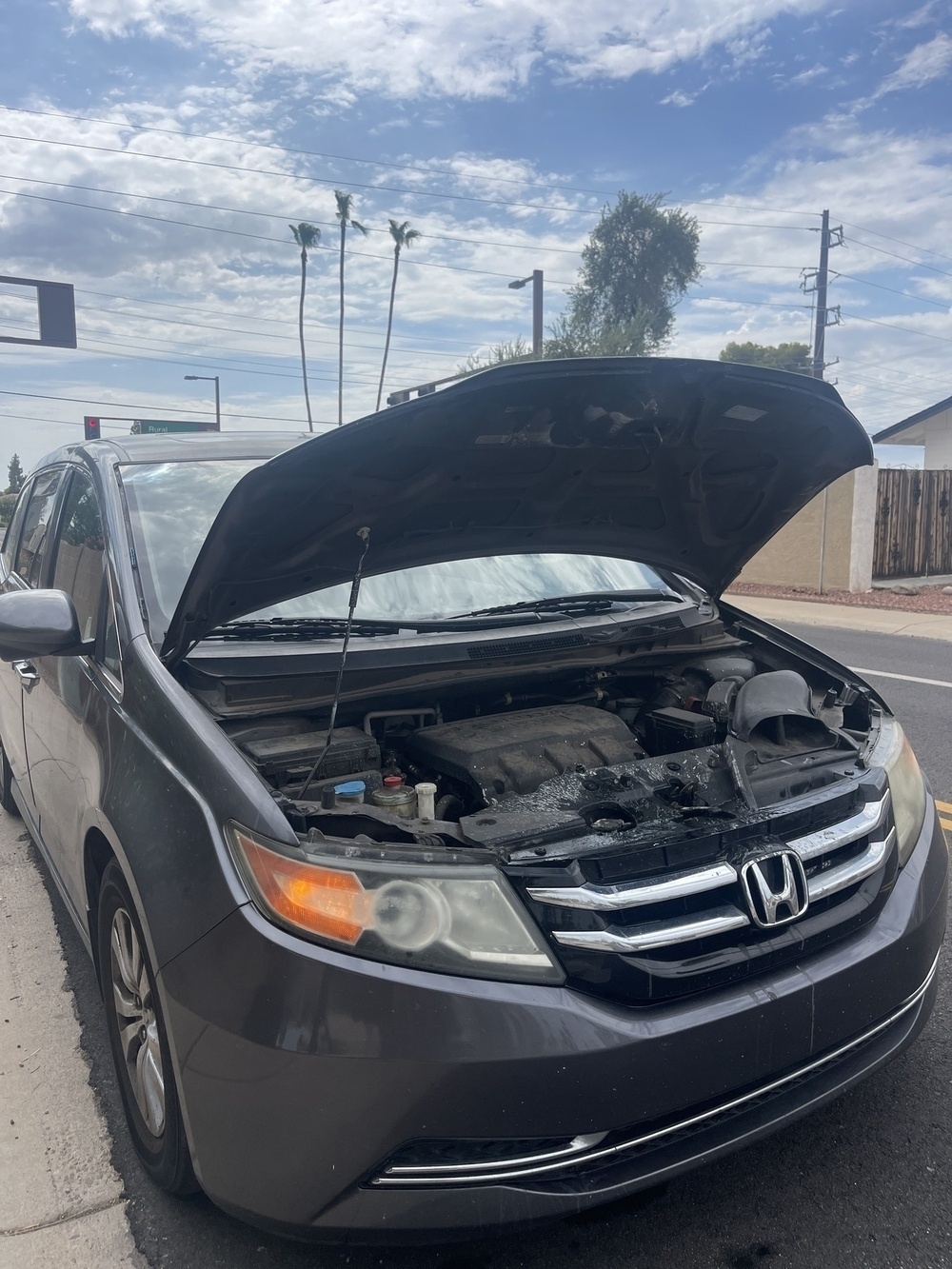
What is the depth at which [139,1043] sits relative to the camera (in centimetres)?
229

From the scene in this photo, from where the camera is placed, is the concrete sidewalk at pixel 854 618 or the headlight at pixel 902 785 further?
the concrete sidewalk at pixel 854 618

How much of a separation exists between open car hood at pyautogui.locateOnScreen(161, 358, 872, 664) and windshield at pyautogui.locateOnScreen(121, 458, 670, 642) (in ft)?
0.54

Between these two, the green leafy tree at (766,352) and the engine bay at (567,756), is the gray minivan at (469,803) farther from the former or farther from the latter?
the green leafy tree at (766,352)

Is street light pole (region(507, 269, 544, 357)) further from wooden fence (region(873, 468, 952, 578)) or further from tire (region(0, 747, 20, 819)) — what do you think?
tire (region(0, 747, 20, 819))

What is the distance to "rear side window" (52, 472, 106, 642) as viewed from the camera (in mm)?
2859

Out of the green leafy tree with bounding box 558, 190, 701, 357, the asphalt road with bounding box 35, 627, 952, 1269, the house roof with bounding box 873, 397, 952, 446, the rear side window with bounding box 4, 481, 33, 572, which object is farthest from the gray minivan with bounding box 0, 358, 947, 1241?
the green leafy tree with bounding box 558, 190, 701, 357

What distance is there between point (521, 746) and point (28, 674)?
1894mm

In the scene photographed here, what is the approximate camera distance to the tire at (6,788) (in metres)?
4.45

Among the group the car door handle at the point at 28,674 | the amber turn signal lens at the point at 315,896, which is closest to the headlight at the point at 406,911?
the amber turn signal lens at the point at 315,896

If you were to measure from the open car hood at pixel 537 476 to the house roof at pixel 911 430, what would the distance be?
82.3 feet

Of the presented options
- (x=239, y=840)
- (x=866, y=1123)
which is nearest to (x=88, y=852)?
(x=239, y=840)

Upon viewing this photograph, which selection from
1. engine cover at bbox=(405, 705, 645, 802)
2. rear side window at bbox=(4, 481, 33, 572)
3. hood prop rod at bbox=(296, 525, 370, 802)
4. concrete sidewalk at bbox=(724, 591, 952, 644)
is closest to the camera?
hood prop rod at bbox=(296, 525, 370, 802)

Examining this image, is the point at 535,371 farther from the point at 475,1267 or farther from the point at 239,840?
the point at 475,1267

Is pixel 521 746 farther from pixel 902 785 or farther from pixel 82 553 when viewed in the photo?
pixel 82 553
